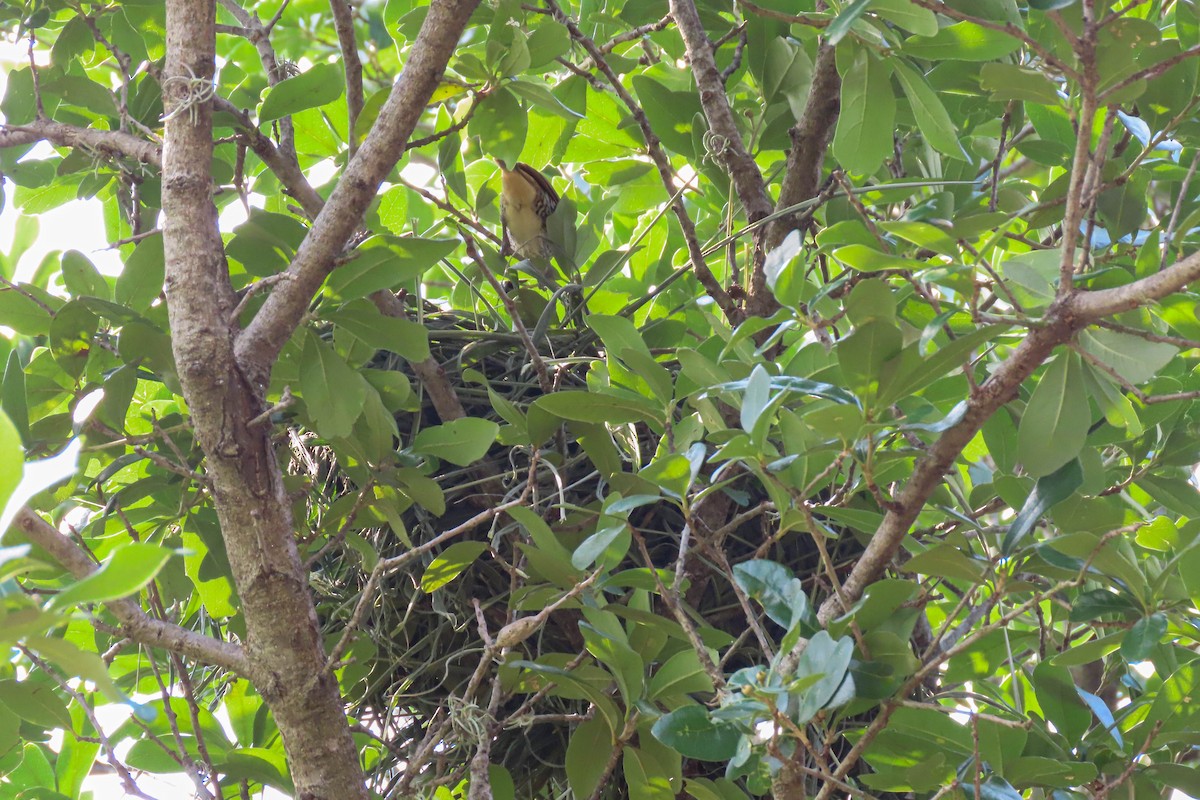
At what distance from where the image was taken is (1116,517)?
3.04 ft

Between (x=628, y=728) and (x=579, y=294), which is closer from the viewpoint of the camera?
(x=628, y=728)

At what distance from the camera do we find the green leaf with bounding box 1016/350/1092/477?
2.65 feet

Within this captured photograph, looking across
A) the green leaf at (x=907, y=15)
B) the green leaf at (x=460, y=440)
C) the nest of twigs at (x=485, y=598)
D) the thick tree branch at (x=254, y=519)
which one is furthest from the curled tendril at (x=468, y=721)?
the green leaf at (x=907, y=15)

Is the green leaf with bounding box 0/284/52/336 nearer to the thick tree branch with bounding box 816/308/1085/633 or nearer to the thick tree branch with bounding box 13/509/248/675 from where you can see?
the thick tree branch with bounding box 13/509/248/675

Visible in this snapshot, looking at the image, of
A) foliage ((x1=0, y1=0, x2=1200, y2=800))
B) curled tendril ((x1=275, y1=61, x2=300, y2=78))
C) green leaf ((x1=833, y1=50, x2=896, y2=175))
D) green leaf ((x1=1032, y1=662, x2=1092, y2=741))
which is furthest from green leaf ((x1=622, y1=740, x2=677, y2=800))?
curled tendril ((x1=275, y1=61, x2=300, y2=78))

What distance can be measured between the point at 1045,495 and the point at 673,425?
1.09 ft

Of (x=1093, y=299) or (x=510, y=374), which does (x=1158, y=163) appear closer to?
(x=1093, y=299)

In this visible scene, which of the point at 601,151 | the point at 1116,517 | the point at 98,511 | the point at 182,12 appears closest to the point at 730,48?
the point at 601,151

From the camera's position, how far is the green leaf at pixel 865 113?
0.98m

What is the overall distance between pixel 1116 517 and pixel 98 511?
1.05 m

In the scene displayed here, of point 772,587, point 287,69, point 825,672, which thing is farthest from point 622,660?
point 287,69

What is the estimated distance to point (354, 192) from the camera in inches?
38.0

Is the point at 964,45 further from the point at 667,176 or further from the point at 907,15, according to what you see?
the point at 667,176

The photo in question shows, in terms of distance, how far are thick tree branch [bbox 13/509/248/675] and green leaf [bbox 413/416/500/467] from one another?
260 mm
